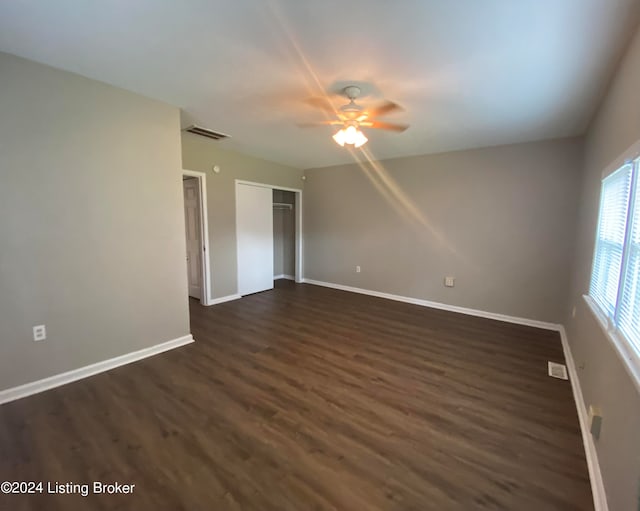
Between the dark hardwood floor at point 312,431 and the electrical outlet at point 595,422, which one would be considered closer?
the dark hardwood floor at point 312,431

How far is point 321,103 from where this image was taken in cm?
272

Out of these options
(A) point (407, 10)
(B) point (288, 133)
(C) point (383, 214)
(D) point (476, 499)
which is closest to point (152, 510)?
(D) point (476, 499)

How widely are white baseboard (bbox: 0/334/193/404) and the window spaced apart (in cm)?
355

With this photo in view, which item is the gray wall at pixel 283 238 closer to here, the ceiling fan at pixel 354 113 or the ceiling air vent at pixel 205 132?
the ceiling air vent at pixel 205 132

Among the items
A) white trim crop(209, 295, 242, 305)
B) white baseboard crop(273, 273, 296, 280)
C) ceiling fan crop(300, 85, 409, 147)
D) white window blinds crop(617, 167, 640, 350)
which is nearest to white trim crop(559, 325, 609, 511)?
white window blinds crop(617, 167, 640, 350)

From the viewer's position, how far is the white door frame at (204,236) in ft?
14.3

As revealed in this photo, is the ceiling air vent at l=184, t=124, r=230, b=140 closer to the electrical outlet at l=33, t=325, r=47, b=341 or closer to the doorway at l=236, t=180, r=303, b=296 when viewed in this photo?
the doorway at l=236, t=180, r=303, b=296

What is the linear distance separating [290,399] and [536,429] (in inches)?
68.7

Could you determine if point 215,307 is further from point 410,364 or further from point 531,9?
point 531,9

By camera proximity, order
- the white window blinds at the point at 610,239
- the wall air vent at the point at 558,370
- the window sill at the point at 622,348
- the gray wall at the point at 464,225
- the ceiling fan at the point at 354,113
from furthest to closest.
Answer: the gray wall at the point at 464,225
the wall air vent at the point at 558,370
the ceiling fan at the point at 354,113
the white window blinds at the point at 610,239
the window sill at the point at 622,348

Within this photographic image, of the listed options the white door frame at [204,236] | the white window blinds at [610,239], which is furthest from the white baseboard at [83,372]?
the white window blinds at [610,239]

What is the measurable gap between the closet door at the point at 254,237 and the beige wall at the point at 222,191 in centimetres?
14

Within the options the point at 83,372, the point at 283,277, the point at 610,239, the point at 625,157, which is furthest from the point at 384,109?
the point at 283,277

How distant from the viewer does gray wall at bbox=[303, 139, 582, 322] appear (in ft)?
12.1
